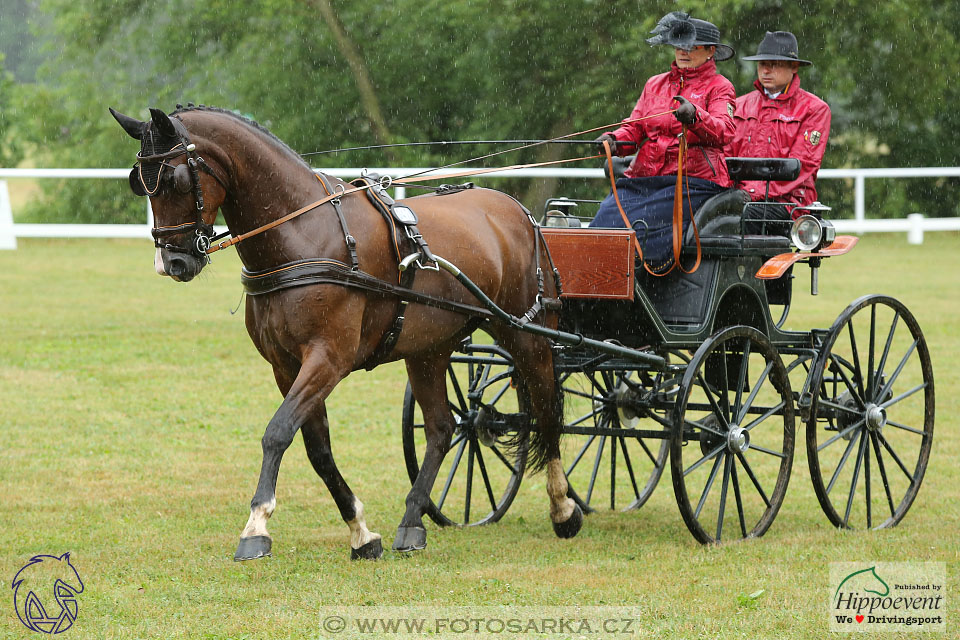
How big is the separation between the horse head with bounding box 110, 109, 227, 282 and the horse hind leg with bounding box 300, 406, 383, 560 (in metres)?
0.96

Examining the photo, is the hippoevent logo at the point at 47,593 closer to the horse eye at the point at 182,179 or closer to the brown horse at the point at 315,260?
the brown horse at the point at 315,260

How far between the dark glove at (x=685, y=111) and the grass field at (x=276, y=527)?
1.95 meters

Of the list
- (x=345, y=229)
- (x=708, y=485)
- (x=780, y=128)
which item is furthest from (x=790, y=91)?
(x=345, y=229)

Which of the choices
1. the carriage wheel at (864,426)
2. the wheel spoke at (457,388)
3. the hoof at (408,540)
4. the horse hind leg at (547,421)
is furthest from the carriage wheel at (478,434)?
the carriage wheel at (864,426)

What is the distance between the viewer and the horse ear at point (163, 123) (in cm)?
474

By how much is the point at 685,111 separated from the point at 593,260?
0.81 metres

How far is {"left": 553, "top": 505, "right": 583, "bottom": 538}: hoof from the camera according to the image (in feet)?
21.1

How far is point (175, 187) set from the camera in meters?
4.85

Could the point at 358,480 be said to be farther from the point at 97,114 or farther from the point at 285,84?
the point at 97,114

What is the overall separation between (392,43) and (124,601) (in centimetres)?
2174

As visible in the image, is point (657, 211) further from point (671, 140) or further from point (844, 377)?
point (844, 377)

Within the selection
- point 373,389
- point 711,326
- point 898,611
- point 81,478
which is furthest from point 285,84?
point 898,611

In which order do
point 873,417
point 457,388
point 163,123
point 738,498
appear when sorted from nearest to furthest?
point 163,123 < point 738,498 < point 873,417 < point 457,388

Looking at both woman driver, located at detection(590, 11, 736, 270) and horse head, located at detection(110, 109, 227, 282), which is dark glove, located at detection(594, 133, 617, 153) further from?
horse head, located at detection(110, 109, 227, 282)
